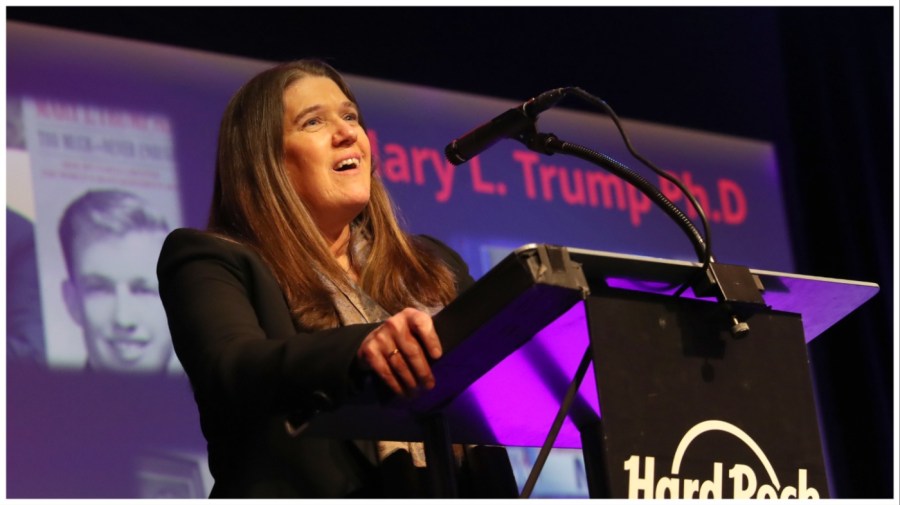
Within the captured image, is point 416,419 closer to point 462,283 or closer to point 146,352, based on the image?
point 462,283

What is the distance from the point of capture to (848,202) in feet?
14.8

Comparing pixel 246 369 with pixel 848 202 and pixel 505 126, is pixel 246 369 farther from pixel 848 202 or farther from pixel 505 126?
pixel 848 202

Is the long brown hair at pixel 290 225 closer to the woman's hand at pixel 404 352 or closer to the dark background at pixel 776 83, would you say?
the woman's hand at pixel 404 352

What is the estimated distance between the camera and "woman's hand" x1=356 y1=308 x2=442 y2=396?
1276 mm

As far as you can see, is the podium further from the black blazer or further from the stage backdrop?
the stage backdrop

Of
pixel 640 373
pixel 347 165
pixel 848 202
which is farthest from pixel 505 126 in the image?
pixel 848 202

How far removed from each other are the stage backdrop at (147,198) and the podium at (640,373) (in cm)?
171

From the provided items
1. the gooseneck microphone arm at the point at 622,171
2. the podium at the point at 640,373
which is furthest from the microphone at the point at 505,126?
the podium at the point at 640,373

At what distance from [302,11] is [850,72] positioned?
218 centimetres

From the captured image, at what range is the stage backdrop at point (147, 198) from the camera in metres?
3.01

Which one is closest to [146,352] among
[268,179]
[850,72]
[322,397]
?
[268,179]

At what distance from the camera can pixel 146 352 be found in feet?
10.2

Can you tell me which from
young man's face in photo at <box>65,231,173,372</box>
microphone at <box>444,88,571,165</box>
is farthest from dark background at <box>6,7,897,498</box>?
microphone at <box>444,88,571,165</box>

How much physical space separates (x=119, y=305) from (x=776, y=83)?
2797 mm
